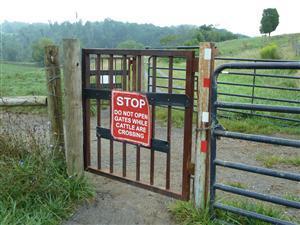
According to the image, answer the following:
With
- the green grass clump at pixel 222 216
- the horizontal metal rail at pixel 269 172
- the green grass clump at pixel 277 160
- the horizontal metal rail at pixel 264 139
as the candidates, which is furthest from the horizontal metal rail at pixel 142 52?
the green grass clump at pixel 277 160

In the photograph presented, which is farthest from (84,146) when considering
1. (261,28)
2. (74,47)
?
(261,28)

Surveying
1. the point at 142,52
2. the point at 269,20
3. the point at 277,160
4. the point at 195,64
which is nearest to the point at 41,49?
the point at 142,52

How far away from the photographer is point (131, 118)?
3.90 metres

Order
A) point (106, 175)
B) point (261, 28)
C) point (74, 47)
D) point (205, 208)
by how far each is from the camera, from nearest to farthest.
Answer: point (205, 208)
point (74, 47)
point (106, 175)
point (261, 28)

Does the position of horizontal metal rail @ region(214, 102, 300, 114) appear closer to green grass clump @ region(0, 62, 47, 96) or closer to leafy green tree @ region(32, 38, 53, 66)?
leafy green tree @ region(32, 38, 53, 66)

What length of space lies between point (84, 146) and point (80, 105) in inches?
22.0

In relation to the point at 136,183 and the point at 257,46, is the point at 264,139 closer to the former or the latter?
the point at 136,183

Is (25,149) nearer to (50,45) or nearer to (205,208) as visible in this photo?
(50,45)

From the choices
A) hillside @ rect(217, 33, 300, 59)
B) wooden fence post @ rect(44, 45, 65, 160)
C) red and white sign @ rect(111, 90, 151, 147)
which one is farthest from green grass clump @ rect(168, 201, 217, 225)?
hillside @ rect(217, 33, 300, 59)

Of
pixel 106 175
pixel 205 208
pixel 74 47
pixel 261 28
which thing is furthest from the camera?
pixel 261 28

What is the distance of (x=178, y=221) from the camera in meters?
3.60

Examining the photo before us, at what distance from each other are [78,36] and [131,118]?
1.50 meters

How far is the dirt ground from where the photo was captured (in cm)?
374

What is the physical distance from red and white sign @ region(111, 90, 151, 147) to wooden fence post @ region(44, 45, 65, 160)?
2.18ft
